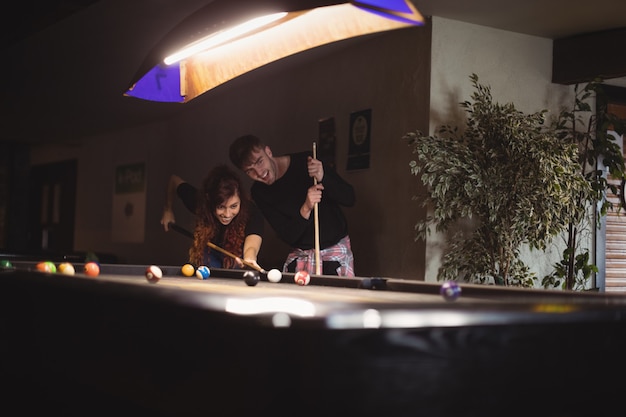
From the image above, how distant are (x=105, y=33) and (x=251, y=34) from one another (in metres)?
3.10

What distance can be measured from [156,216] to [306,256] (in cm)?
500

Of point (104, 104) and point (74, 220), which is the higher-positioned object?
point (104, 104)

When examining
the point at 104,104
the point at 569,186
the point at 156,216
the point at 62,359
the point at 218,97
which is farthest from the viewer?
the point at 156,216

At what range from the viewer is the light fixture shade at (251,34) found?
2322mm

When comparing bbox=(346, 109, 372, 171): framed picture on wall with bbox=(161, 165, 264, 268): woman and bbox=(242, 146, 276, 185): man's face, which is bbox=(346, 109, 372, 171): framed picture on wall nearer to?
bbox=(242, 146, 276, 185): man's face

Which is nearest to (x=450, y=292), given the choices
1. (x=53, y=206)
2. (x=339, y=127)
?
(x=339, y=127)

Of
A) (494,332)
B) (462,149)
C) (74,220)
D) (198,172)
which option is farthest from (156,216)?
(494,332)

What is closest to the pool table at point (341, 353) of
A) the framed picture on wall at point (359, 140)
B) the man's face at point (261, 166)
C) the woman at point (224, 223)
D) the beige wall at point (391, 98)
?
the woman at point (224, 223)

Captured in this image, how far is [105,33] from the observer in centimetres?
555

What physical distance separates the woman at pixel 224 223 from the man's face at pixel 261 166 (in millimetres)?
160

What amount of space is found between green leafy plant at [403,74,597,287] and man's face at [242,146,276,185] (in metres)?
0.99

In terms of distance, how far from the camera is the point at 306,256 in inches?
202

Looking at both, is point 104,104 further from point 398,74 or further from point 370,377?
point 370,377

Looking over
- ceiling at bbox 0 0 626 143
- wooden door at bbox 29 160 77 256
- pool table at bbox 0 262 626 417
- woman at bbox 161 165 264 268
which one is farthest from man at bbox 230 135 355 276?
wooden door at bbox 29 160 77 256
